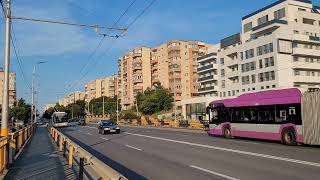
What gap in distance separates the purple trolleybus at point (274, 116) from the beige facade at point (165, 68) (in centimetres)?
7603

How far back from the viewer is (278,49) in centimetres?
6650

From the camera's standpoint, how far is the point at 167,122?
57281 millimetres

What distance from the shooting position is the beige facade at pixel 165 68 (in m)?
115

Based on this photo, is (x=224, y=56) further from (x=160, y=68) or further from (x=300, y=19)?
(x=160, y=68)

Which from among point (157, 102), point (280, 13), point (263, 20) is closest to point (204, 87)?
point (157, 102)

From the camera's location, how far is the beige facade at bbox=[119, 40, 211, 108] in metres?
115

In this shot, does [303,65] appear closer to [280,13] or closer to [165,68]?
[280,13]

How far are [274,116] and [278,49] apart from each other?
1883 inches

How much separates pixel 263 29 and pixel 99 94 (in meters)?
131

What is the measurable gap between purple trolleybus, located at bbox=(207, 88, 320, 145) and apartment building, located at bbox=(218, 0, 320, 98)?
40731 millimetres

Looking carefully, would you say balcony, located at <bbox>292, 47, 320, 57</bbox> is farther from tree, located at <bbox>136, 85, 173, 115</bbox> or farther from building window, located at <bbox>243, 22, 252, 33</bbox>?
tree, located at <bbox>136, 85, 173, 115</bbox>

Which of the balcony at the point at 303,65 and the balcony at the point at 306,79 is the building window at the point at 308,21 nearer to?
the balcony at the point at 303,65

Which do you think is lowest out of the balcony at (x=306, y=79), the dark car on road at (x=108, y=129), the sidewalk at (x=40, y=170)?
the sidewalk at (x=40, y=170)

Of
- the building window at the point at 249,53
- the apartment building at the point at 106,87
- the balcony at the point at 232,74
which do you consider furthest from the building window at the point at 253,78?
the apartment building at the point at 106,87
